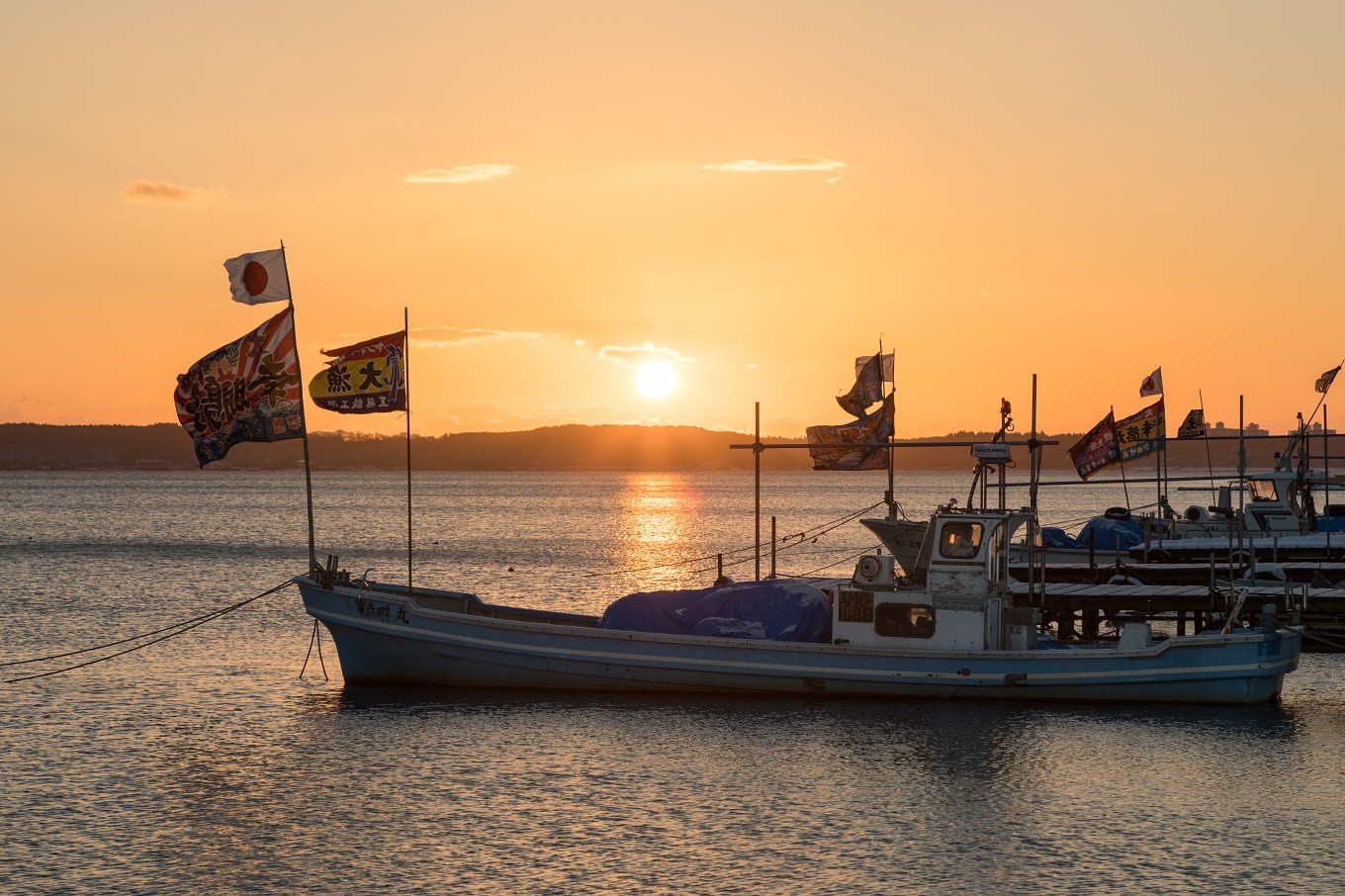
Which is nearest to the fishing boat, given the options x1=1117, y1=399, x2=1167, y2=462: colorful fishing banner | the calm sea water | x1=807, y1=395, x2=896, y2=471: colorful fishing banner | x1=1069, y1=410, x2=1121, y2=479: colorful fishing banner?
the calm sea water

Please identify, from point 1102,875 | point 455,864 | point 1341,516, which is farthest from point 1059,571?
point 455,864

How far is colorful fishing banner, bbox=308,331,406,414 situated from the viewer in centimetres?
3128

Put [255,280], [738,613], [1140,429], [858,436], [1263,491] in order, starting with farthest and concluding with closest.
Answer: [1263,491] → [1140,429] → [858,436] → [738,613] → [255,280]

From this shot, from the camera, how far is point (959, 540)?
31.8m

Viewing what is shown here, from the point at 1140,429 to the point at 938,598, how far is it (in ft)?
76.9

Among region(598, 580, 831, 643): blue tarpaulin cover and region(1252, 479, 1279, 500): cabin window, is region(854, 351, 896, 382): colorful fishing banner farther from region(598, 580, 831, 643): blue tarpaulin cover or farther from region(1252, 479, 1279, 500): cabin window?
region(1252, 479, 1279, 500): cabin window

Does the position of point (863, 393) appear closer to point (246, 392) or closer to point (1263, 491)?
point (246, 392)

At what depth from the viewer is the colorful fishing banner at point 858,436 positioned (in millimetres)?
36750

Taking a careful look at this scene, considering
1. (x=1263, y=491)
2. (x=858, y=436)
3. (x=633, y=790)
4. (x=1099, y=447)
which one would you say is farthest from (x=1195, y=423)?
(x=633, y=790)

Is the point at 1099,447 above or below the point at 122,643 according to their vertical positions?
above

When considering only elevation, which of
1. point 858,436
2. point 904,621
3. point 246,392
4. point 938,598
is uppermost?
point 246,392

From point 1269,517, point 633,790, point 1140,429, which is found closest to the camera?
point 633,790

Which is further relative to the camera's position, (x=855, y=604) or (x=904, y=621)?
(x=904, y=621)

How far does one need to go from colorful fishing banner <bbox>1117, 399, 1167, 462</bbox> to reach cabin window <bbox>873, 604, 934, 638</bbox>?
2214 centimetres
